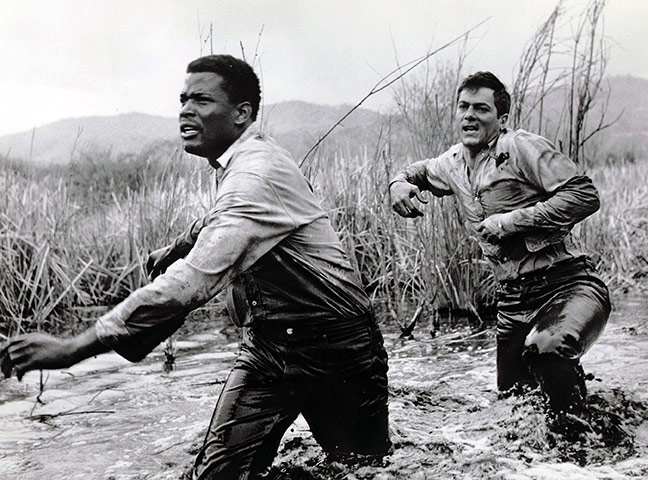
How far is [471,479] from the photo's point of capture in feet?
9.71

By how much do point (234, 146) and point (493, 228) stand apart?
144 centimetres

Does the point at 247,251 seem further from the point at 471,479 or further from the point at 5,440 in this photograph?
the point at 5,440

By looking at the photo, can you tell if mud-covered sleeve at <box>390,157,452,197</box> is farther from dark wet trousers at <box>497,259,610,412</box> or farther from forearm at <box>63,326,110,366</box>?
forearm at <box>63,326,110,366</box>

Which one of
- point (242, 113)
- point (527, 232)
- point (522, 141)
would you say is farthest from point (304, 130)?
point (242, 113)

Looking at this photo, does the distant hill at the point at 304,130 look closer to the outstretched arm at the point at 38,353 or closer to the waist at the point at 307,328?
the waist at the point at 307,328

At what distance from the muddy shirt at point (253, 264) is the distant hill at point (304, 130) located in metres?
2.70

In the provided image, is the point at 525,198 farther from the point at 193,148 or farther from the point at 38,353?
the point at 38,353

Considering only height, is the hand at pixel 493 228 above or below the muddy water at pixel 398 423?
above

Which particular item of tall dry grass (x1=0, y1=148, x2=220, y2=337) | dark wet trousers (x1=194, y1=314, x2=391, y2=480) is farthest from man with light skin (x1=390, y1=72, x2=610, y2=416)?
tall dry grass (x1=0, y1=148, x2=220, y2=337)

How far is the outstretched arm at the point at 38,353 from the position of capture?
207 cm

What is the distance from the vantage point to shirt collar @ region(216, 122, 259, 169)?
107 inches

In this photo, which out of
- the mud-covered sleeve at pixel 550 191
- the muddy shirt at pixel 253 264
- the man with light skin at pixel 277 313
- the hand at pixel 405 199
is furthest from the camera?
the hand at pixel 405 199

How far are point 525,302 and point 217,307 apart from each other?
123 inches

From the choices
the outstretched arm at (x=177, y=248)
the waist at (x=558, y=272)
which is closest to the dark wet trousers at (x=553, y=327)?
the waist at (x=558, y=272)
